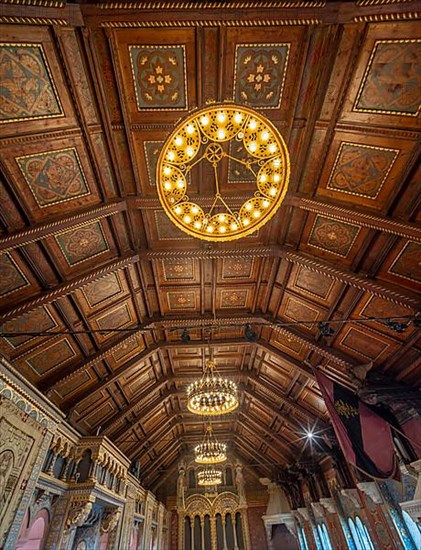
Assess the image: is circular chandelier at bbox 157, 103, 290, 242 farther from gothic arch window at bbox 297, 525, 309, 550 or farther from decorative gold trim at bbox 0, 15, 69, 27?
gothic arch window at bbox 297, 525, 309, 550

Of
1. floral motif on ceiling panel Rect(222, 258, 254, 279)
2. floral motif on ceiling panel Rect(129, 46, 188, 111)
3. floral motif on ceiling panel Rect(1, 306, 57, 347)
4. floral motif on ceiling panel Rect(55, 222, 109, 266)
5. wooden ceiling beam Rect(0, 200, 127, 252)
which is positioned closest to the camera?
floral motif on ceiling panel Rect(129, 46, 188, 111)

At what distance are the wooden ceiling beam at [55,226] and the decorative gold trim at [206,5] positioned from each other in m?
2.46

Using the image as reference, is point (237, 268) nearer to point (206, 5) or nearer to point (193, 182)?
point (193, 182)

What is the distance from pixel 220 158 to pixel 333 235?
9.12ft

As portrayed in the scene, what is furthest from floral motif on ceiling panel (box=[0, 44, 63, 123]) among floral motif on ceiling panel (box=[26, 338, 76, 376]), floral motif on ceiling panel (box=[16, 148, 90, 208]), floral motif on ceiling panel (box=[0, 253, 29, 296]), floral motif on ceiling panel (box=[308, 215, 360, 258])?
floral motif on ceiling panel (box=[26, 338, 76, 376])

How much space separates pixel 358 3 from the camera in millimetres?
2670

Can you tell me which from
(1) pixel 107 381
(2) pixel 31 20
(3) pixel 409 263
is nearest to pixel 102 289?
(1) pixel 107 381

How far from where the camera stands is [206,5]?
109 inches

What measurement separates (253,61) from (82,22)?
6.09 feet

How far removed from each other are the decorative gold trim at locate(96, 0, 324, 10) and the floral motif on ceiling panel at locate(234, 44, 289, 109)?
0.37 meters

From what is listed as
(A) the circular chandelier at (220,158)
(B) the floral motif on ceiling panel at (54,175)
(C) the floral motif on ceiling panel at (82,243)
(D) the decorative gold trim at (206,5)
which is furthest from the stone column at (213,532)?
(D) the decorative gold trim at (206,5)

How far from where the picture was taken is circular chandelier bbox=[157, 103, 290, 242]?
2859 mm

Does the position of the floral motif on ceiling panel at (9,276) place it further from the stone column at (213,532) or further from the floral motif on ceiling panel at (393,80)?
the stone column at (213,532)

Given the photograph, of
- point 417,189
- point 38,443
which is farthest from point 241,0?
point 38,443
